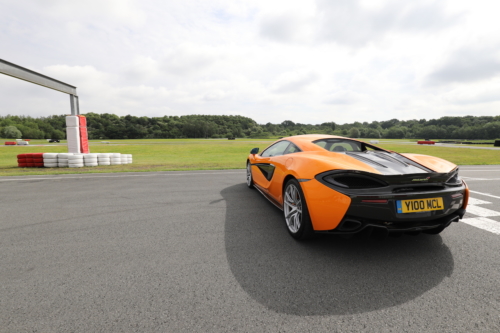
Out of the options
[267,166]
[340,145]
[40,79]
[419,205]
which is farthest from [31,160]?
[419,205]

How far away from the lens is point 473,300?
1.86m

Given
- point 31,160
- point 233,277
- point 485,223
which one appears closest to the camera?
point 233,277

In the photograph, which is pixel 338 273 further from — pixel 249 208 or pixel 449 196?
pixel 249 208

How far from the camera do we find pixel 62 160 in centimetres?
1145

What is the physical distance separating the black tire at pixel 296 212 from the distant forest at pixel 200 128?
280 ft

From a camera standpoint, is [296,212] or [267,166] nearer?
[296,212]

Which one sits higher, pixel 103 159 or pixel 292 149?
pixel 292 149

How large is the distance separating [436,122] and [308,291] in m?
130

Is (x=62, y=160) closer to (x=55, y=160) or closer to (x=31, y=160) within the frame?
(x=55, y=160)

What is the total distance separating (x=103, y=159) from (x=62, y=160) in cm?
161

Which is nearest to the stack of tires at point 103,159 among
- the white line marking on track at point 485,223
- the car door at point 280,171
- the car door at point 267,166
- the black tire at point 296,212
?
the car door at point 267,166

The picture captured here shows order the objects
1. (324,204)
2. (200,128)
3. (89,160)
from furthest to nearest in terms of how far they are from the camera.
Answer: (200,128)
(89,160)
(324,204)

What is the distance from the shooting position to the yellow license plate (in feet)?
7.65

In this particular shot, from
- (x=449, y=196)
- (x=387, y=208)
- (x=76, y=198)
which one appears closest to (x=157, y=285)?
(x=387, y=208)
